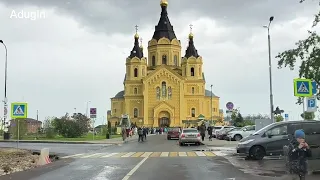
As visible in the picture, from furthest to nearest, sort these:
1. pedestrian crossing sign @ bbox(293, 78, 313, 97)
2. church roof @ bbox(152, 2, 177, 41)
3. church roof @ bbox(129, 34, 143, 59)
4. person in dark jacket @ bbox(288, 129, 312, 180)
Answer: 1. church roof @ bbox(129, 34, 143, 59)
2. church roof @ bbox(152, 2, 177, 41)
3. pedestrian crossing sign @ bbox(293, 78, 313, 97)
4. person in dark jacket @ bbox(288, 129, 312, 180)

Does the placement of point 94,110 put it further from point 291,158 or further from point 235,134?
point 291,158

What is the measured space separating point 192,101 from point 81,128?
5722cm

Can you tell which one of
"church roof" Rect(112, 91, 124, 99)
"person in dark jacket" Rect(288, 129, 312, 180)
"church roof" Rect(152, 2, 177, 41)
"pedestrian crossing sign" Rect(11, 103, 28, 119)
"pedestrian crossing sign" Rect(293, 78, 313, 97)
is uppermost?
"church roof" Rect(152, 2, 177, 41)

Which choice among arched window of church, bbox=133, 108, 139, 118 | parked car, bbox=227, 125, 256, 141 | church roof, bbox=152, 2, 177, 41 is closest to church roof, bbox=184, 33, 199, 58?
church roof, bbox=152, 2, 177, 41

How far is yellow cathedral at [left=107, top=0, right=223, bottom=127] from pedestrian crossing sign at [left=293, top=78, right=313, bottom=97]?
286 feet

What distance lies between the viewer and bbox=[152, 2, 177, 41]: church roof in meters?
121

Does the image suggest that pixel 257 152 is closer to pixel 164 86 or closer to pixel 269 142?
pixel 269 142

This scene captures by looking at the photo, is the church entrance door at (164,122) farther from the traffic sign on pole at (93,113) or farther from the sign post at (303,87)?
the sign post at (303,87)

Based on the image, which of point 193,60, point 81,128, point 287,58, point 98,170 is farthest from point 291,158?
point 193,60

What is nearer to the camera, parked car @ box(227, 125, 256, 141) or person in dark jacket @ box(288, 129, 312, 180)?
person in dark jacket @ box(288, 129, 312, 180)

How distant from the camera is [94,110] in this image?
4209 centimetres

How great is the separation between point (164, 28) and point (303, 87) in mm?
104630

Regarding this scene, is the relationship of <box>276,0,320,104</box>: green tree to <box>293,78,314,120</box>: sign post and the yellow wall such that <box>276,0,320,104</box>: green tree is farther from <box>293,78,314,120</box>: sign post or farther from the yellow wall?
the yellow wall

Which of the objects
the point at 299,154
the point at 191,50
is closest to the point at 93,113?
the point at 299,154
